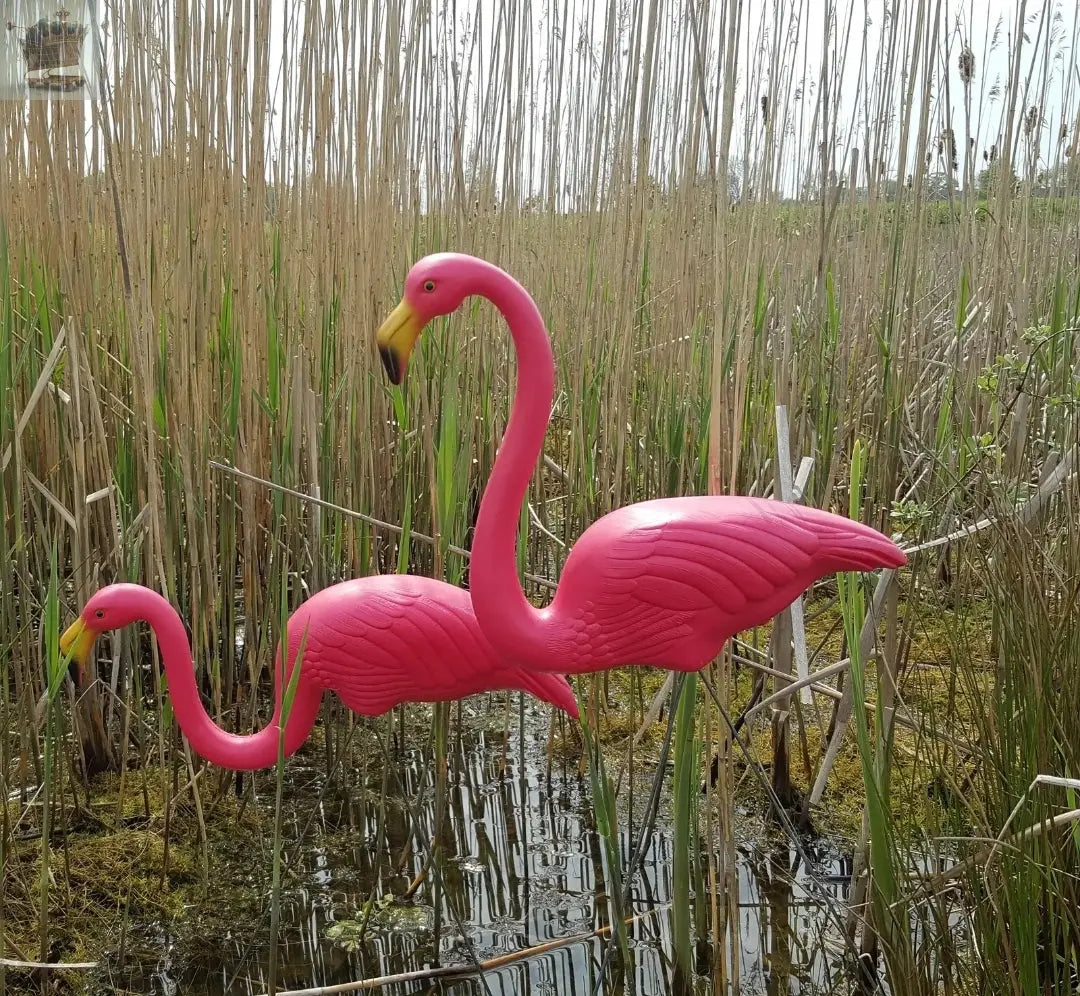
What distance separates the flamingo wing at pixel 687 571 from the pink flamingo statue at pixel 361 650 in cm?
17

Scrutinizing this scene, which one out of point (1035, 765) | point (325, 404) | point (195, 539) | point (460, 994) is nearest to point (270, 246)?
point (325, 404)

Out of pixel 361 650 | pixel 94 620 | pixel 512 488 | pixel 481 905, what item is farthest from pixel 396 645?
pixel 481 905

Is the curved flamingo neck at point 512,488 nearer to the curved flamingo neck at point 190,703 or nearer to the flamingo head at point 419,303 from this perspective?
the flamingo head at point 419,303

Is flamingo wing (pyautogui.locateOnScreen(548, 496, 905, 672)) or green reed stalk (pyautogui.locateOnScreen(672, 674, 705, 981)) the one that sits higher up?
flamingo wing (pyautogui.locateOnScreen(548, 496, 905, 672))

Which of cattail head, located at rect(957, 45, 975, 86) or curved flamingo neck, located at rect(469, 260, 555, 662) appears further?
cattail head, located at rect(957, 45, 975, 86)

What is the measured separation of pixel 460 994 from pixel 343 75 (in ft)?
4.96

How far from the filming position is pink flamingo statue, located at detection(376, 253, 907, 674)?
3.64 feet

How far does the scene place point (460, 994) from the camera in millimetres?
1494

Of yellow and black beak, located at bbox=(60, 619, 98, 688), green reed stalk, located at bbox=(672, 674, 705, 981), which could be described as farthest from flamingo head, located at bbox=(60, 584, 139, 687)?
green reed stalk, located at bbox=(672, 674, 705, 981)

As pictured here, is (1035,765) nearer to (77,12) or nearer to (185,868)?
(185,868)

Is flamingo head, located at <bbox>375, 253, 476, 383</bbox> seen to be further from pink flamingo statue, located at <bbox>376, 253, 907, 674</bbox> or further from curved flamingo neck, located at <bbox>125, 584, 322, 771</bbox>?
curved flamingo neck, located at <bbox>125, 584, 322, 771</bbox>

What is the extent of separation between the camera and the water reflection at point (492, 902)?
1520 millimetres

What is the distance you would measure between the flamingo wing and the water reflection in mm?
452

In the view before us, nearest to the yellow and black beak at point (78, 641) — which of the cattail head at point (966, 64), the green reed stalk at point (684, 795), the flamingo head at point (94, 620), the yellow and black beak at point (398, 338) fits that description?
the flamingo head at point (94, 620)
